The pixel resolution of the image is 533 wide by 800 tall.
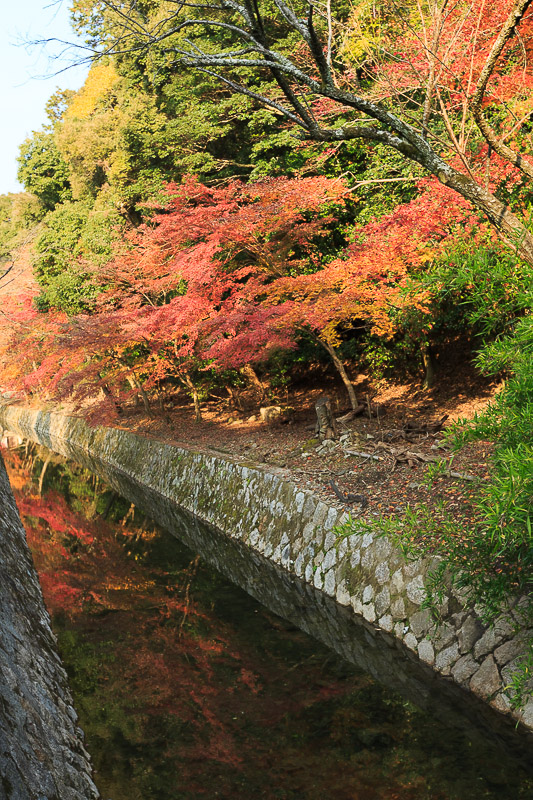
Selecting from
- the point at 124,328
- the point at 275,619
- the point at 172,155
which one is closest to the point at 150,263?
the point at 124,328

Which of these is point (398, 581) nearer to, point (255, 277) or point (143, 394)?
point (255, 277)

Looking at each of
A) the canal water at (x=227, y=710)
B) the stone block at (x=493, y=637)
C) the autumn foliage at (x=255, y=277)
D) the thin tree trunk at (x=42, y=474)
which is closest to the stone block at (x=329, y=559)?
the canal water at (x=227, y=710)

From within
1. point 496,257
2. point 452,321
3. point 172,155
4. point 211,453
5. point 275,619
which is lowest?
point 275,619

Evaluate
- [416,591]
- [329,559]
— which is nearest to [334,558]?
[329,559]

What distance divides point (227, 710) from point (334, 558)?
8.91 feet

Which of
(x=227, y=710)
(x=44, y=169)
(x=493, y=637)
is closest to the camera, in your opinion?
(x=493, y=637)

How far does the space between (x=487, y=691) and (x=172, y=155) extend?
1803 cm

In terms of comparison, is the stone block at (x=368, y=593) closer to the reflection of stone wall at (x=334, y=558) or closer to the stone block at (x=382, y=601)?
the reflection of stone wall at (x=334, y=558)

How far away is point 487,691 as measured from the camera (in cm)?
557

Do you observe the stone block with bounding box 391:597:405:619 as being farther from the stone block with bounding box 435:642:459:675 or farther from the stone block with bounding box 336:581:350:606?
the stone block with bounding box 336:581:350:606

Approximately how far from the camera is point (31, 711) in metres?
4.29

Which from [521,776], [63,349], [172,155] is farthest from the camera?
[172,155]

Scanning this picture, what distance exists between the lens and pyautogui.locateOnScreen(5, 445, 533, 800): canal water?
492 cm

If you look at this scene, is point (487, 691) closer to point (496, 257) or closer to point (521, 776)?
point (521, 776)
